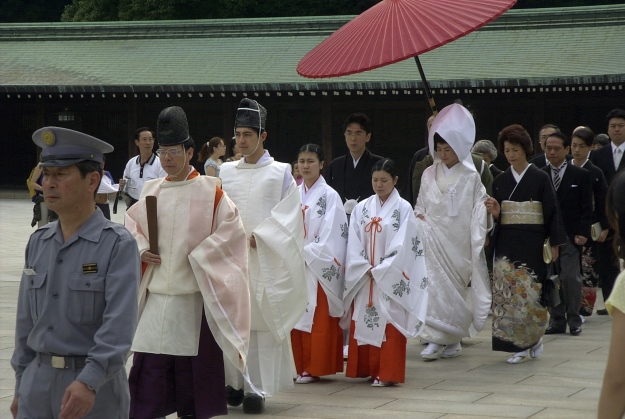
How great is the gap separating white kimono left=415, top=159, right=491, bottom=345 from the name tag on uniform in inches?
162

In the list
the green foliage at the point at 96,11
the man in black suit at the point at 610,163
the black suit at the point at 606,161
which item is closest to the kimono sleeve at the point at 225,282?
the man in black suit at the point at 610,163

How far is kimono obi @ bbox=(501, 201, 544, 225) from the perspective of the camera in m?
6.83

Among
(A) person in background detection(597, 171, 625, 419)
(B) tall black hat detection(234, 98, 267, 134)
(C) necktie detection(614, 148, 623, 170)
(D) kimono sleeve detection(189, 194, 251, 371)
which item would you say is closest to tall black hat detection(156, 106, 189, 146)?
(D) kimono sleeve detection(189, 194, 251, 371)

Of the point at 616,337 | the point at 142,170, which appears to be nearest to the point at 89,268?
the point at 616,337

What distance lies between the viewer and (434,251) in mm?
6906

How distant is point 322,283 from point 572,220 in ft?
9.46

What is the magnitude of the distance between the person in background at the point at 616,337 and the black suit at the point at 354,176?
5085mm

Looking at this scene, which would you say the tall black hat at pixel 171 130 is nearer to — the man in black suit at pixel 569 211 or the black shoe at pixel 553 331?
the man in black suit at pixel 569 211

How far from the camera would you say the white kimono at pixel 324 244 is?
6254 mm

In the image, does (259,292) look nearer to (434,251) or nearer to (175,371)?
(175,371)

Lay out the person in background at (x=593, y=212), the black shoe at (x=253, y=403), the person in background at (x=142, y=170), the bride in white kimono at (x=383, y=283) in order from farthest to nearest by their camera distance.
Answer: the person in background at (x=142, y=170) → the person in background at (x=593, y=212) → the bride in white kimono at (x=383, y=283) → the black shoe at (x=253, y=403)

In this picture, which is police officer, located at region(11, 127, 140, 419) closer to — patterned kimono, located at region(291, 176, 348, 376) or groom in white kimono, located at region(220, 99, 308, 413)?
groom in white kimono, located at region(220, 99, 308, 413)

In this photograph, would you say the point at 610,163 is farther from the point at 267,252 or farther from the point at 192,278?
the point at 192,278

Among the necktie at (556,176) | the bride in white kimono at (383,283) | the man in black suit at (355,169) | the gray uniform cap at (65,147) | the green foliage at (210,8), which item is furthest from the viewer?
the green foliage at (210,8)
